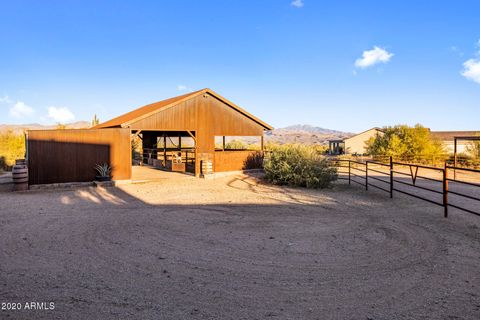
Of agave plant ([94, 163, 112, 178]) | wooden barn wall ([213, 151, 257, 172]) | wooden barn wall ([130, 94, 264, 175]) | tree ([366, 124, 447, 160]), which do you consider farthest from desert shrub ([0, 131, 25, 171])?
tree ([366, 124, 447, 160])

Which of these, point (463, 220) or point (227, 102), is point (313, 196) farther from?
point (227, 102)

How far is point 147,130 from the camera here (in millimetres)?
17891

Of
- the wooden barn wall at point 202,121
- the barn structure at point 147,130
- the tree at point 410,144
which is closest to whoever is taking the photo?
the barn structure at point 147,130

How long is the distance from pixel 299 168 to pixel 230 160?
560cm

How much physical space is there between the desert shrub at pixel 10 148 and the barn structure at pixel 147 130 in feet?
38.2

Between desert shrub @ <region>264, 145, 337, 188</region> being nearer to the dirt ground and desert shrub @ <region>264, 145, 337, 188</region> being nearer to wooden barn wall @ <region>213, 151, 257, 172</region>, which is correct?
wooden barn wall @ <region>213, 151, 257, 172</region>

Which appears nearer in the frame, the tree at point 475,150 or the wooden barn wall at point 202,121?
the wooden barn wall at point 202,121

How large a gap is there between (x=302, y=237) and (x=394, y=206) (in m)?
4.96

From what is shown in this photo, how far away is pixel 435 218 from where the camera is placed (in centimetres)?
894

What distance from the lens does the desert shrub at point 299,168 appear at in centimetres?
1503

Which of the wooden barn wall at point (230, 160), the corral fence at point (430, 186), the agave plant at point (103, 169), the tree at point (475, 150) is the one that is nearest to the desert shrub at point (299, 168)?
the corral fence at point (430, 186)

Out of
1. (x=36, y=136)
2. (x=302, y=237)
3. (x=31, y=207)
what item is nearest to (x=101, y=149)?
(x=36, y=136)

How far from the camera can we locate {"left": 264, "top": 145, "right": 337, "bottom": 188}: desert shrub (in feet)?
49.3

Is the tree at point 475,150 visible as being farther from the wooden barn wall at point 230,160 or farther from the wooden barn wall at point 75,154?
the wooden barn wall at point 75,154
